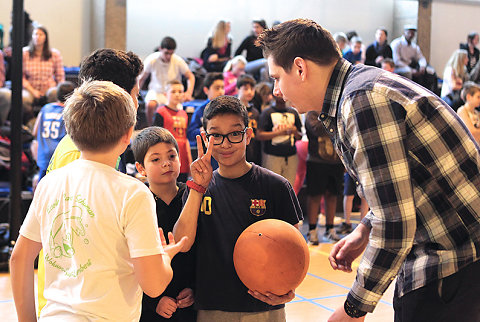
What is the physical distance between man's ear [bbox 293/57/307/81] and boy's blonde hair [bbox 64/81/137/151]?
1.96ft

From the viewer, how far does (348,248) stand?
2320 millimetres

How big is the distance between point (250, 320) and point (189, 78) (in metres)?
7.48

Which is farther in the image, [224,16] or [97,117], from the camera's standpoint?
[224,16]

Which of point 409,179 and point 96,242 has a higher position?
point 409,179

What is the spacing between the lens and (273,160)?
7.84 meters

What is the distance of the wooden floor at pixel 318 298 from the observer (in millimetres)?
4852

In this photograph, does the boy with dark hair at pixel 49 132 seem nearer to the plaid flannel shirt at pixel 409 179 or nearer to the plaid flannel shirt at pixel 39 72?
the plaid flannel shirt at pixel 39 72

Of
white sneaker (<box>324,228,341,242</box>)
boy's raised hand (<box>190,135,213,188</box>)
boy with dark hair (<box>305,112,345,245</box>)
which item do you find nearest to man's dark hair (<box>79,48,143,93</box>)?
boy's raised hand (<box>190,135,213,188</box>)

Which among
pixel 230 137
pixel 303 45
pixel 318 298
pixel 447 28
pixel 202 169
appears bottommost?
pixel 318 298

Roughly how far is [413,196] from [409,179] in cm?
7

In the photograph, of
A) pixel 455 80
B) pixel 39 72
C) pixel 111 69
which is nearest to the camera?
pixel 111 69

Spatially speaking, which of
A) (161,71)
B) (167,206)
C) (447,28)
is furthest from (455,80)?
(167,206)

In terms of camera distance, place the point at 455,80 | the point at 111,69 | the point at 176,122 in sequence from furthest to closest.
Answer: the point at 455,80 < the point at 176,122 < the point at 111,69

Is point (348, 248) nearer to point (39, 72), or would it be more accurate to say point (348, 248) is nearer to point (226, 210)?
point (226, 210)
